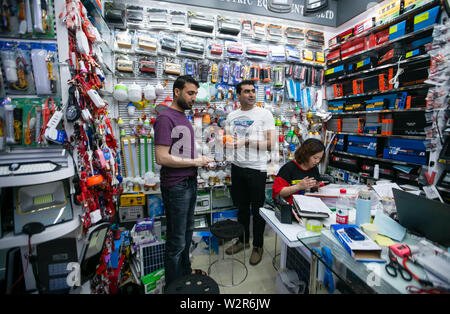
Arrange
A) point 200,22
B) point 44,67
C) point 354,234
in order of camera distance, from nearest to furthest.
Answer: point 354,234, point 44,67, point 200,22

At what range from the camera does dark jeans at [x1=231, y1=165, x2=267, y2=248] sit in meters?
2.18

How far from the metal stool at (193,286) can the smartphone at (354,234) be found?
2.79 feet

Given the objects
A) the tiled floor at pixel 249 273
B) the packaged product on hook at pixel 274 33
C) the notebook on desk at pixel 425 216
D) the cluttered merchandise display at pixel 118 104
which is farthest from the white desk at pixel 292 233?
the packaged product on hook at pixel 274 33

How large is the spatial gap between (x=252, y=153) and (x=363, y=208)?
1.21 meters

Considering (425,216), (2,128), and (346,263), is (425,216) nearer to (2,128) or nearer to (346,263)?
(346,263)

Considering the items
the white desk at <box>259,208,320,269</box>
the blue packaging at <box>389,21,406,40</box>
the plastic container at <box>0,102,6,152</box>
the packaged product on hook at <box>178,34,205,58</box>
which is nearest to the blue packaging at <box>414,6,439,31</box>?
the blue packaging at <box>389,21,406,40</box>

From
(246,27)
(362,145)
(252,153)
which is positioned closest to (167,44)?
(246,27)

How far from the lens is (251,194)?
223 cm

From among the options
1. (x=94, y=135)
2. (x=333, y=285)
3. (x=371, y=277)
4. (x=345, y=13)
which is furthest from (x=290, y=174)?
(x=345, y=13)

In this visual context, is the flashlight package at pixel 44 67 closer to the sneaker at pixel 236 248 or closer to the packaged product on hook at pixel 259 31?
the sneaker at pixel 236 248

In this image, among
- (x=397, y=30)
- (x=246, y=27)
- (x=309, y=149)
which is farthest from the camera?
(x=246, y=27)

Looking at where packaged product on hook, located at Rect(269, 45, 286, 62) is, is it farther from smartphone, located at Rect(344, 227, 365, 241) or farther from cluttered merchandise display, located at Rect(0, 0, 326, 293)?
smartphone, located at Rect(344, 227, 365, 241)

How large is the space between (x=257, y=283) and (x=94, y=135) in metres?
2.03
